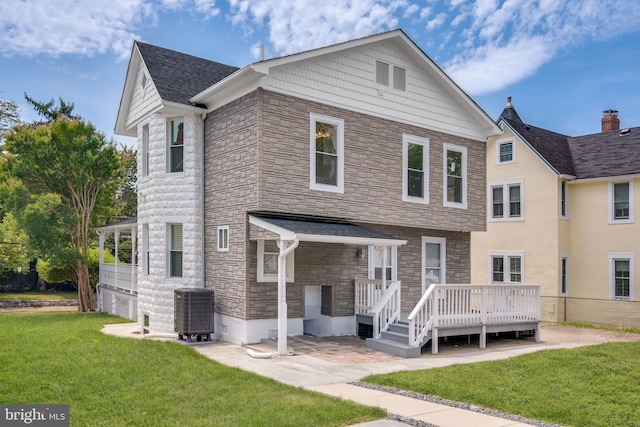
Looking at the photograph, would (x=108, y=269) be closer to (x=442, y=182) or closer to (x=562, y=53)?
(x=442, y=182)

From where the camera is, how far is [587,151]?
2148 centimetres

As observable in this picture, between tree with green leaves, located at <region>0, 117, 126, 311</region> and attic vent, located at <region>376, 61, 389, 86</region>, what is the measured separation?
435 inches

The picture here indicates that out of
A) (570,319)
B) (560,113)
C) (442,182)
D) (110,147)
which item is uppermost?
(560,113)

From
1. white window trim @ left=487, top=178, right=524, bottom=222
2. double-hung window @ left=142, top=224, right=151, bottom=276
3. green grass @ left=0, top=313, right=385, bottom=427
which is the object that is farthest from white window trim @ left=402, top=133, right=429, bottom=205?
white window trim @ left=487, top=178, right=524, bottom=222

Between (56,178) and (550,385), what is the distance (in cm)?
1771

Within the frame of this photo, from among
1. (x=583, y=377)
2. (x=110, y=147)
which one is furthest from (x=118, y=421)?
(x=110, y=147)

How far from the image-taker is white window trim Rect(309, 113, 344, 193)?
12.4m

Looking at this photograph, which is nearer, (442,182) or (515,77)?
(442,182)

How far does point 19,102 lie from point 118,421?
1293 inches

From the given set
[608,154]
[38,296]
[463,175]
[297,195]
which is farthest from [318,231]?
[38,296]

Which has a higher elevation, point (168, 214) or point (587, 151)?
point (587, 151)

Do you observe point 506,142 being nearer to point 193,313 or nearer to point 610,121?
point 610,121

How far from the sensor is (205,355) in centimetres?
1039

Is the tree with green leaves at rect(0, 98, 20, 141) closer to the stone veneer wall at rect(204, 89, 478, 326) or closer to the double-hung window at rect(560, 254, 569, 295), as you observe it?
the stone veneer wall at rect(204, 89, 478, 326)
